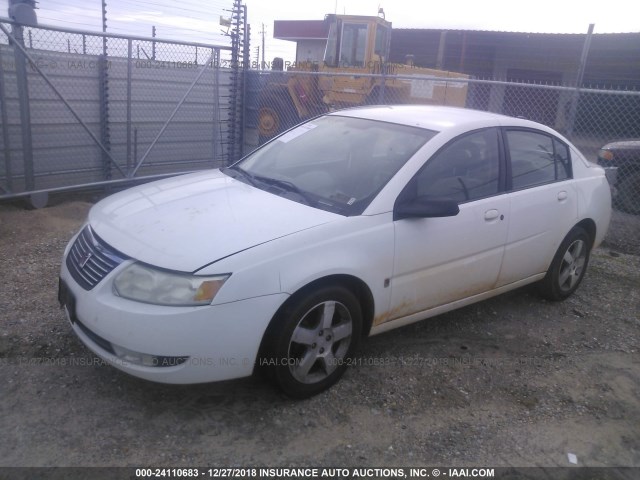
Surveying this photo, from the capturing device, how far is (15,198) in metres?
6.76

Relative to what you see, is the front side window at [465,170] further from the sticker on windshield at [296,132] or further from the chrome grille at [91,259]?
the chrome grille at [91,259]

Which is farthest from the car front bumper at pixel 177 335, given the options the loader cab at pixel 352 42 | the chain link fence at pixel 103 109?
the loader cab at pixel 352 42

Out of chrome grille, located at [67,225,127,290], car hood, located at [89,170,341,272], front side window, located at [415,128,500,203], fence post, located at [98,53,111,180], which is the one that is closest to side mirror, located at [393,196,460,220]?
front side window, located at [415,128,500,203]

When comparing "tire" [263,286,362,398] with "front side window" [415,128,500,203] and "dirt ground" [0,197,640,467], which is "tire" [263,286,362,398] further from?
"front side window" [415,128,500,203]

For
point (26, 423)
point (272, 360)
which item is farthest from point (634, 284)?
point (26, 423)

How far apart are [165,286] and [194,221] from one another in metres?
0.53

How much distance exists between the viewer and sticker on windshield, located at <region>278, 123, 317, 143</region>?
14.9 ft

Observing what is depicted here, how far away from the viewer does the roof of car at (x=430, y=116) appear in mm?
4059

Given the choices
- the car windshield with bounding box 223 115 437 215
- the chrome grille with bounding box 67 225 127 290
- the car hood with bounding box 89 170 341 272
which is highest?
the car windshield with bounding box 223 115 437 215

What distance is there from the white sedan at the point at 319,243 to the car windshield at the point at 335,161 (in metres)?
0.01

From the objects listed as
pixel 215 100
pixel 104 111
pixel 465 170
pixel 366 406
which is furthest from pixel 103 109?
pixel 366 406

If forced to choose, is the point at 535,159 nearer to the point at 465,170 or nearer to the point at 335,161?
the point at 465,170

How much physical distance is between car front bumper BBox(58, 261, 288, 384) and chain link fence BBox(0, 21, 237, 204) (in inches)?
174

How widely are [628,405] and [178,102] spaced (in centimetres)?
716
